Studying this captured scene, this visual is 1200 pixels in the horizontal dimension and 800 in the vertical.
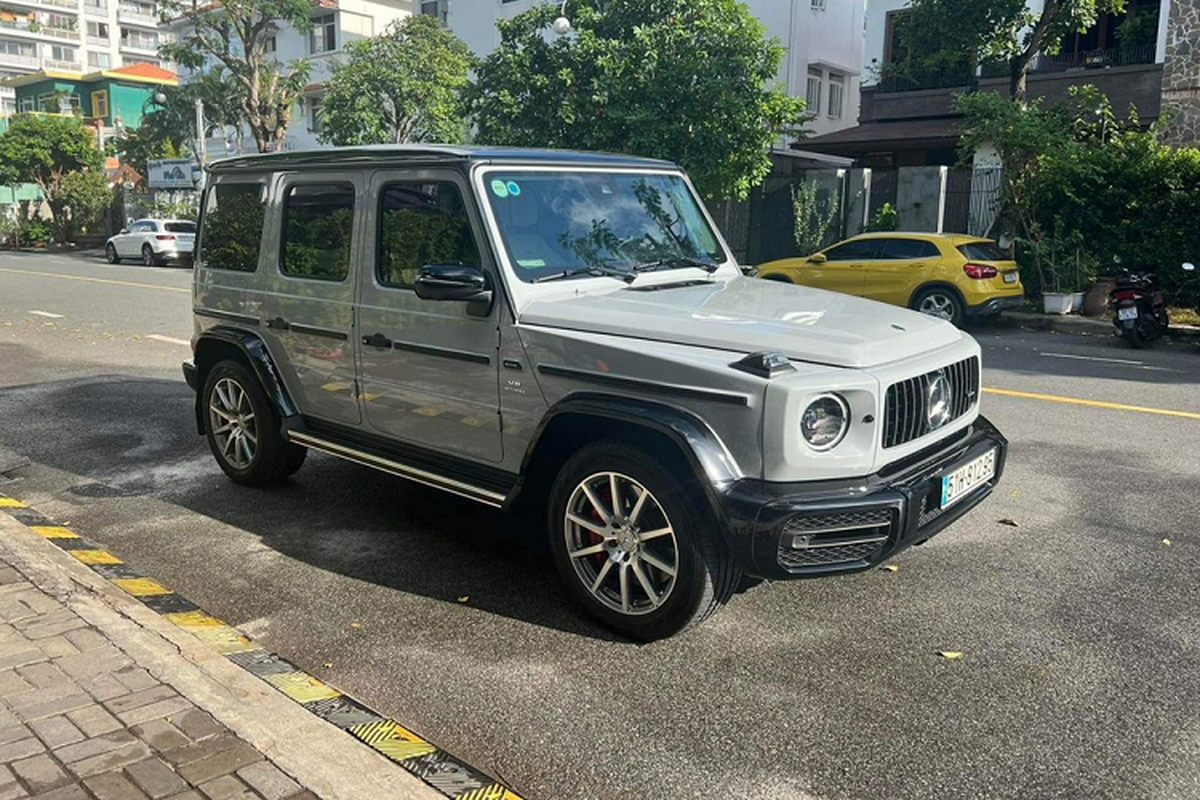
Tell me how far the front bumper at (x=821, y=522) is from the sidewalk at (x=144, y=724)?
Answer: 1.35 metres

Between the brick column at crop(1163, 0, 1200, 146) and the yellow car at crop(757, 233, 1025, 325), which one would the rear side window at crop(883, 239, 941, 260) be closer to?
the yellow car at crop(757, 233, 1025, 325)

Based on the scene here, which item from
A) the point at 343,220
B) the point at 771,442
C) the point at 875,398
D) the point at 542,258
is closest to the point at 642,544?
the point at 771,442

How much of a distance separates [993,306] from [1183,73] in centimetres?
1027

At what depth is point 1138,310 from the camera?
43.4ft

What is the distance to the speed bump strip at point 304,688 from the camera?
3.09 metres

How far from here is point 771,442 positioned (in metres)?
3.58

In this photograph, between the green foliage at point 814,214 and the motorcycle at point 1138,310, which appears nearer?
the motorcycle at point 1138,310

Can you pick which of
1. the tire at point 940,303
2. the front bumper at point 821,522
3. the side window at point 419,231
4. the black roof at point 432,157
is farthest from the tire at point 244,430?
the tire at point 940,303

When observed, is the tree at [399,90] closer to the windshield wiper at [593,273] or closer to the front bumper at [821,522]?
the windshield wiper at [593,273]

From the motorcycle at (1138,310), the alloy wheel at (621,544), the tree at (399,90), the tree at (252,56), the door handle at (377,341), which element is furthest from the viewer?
the tree at (252,56)

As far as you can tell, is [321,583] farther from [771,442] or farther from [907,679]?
[907,679]

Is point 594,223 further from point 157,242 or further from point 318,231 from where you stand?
point 157,242

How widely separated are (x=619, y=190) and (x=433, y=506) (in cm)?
213

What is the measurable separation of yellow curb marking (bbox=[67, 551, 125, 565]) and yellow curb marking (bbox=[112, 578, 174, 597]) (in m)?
0.31
